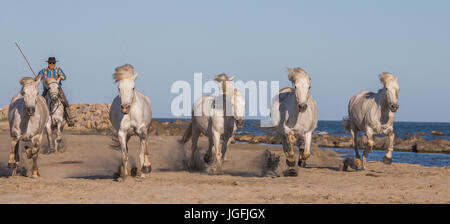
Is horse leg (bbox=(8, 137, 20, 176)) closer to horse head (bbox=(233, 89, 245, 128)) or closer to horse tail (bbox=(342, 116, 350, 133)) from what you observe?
horse head (bbox=(233, 89, 245, 128))

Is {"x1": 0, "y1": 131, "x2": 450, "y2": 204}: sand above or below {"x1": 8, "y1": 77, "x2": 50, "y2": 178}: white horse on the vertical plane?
below

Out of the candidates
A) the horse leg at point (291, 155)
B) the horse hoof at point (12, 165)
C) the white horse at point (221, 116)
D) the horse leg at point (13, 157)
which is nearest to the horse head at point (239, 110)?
the white horse at point (221, 116)

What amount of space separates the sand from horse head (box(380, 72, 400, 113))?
65.2 inches

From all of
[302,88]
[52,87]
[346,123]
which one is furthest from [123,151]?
[346,123]

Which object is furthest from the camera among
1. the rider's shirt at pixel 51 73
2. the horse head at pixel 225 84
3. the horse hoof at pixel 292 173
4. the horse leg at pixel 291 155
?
the rider's shirt at pixel 51 73

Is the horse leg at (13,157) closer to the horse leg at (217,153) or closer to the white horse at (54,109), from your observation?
the white horse at (54,109)

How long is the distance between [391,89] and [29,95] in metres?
8.32

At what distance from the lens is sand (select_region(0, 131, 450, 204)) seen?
9.58 metres

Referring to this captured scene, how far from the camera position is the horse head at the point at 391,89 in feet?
48.5

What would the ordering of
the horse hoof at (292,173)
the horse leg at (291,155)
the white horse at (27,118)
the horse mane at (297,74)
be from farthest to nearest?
the horse hoof at (292,173) → the horse leg at (291,155) → the horse mane at (297,74) → the white horse at (27,118)

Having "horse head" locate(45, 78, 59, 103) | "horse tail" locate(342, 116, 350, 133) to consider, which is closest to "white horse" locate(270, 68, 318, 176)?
"horse tail" locate(342, 116, 350, 133)

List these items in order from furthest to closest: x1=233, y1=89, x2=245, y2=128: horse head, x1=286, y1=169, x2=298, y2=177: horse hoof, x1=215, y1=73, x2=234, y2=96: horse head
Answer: x1=215, y1=73, x2=234, y2=96: horse head < x1=286, y1=169, x2=298, y2=177: horse hoof < x1=233, y1=89, x2=245, y2=128: horse head
